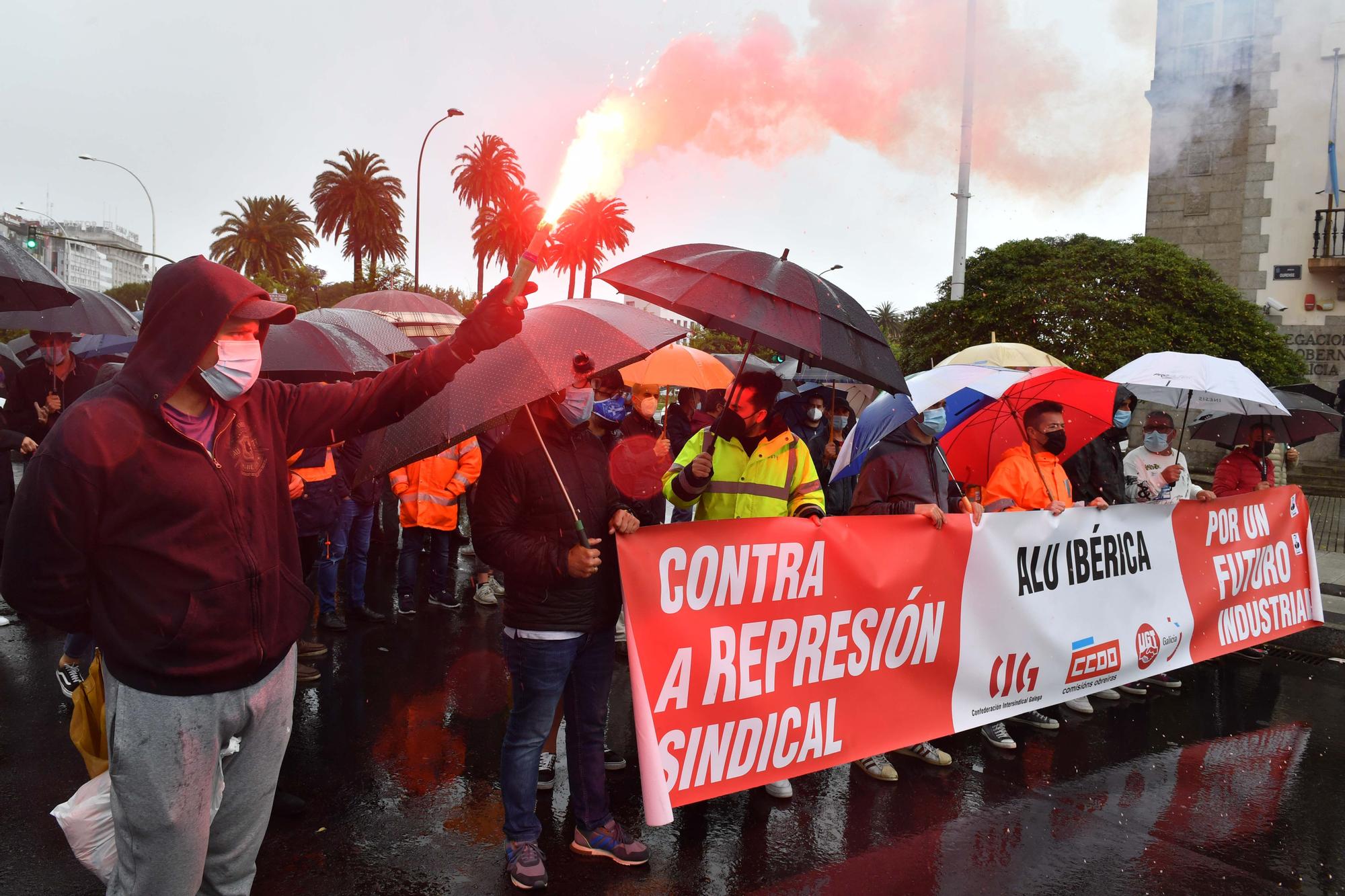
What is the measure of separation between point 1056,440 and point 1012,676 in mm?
1411

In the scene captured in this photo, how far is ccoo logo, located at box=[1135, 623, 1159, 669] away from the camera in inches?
209

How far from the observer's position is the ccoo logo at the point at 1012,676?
4.57 m

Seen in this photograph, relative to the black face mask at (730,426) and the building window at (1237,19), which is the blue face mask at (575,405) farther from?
the building window at (1237,19)

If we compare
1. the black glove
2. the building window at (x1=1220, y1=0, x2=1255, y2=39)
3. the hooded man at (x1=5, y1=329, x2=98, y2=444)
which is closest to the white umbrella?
the black glove

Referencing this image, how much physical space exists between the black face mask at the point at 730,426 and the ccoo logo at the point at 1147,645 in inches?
118

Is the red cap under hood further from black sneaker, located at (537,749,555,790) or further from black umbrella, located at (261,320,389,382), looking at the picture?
black sneaker, located at (537,749,555,790)

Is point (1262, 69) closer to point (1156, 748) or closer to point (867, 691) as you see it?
point (1156, 748)

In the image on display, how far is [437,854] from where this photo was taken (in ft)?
11.3

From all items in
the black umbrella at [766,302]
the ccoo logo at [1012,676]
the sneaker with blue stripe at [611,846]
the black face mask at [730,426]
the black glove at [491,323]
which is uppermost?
the black umbrella at [766,302]

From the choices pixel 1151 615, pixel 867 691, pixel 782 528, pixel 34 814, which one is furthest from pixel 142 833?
pixel 1151 615

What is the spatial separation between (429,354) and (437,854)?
210 centimetres

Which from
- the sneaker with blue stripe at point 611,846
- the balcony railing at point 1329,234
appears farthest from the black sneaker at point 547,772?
the balcony railing at point 1329,234

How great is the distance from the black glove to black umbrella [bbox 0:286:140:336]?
438 centimetres

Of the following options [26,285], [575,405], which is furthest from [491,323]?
[26,285]
